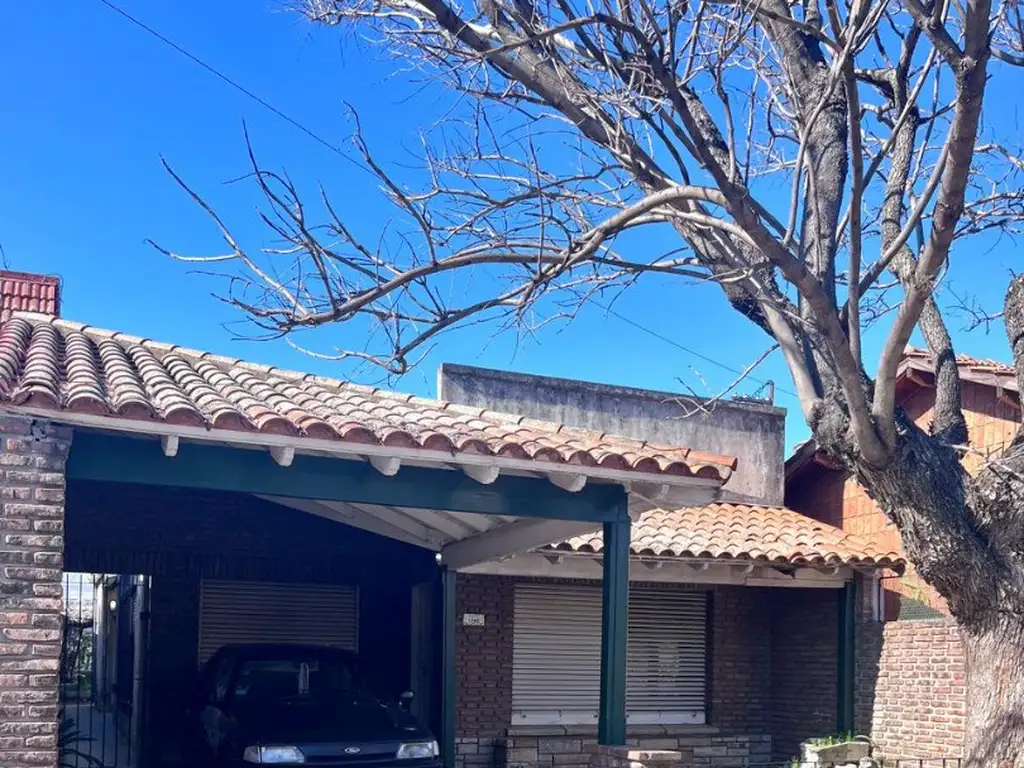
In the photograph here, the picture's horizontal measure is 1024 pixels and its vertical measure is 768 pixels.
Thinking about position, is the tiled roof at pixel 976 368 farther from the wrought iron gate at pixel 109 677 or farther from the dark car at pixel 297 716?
the wrought iron gate at pixel 109 677

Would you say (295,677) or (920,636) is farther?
(920,636)

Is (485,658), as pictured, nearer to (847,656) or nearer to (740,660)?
(740,660)

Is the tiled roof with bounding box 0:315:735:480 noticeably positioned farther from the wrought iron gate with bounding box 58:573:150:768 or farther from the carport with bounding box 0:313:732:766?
the wrought iron gate with bounding box 58:573:150:768

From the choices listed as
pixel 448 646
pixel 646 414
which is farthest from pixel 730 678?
pixel 448 646

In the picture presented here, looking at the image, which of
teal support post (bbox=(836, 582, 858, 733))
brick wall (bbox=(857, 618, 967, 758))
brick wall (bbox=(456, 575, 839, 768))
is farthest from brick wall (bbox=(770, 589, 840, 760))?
brick wall (bbox=(857, 618, 967, 758))

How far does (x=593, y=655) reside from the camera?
14656mm

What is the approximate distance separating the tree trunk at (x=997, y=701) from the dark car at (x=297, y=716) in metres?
4.34

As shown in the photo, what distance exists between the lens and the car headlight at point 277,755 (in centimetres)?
899

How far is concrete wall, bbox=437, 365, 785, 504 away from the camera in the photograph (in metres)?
15.2

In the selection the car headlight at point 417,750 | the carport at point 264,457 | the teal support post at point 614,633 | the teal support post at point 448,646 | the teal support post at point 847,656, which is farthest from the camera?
the teal support post at point 847,656

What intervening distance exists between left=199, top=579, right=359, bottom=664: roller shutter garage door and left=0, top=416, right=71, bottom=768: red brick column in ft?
22.1

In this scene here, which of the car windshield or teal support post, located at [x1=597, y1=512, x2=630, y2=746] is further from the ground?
teal support post, located at [x1=597, y1=512, x2=630, y2=746]

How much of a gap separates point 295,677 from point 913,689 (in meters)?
7.18

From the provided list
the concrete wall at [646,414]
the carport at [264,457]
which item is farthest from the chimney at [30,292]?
the concrete wall at [646,414]
